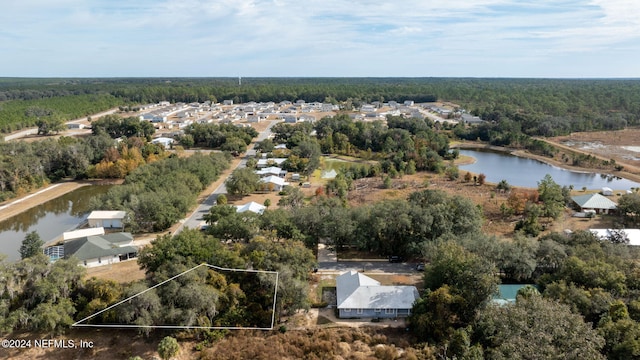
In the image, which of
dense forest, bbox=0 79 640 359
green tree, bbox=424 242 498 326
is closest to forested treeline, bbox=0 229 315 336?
dense forest, bbox=0 79 640 359

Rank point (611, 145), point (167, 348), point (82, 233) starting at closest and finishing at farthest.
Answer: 1. point (167, 348)
2. point (82, 233)
3. point (611, 145)

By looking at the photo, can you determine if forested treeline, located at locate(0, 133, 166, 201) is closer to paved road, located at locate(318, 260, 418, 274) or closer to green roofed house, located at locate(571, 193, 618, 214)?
paved road, located at locate(318, 260, 418, 274)

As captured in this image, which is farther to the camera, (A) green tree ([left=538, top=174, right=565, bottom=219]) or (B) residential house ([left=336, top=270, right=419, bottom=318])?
(A) green tree ([left=538, top=174, right=565, bottom=219])

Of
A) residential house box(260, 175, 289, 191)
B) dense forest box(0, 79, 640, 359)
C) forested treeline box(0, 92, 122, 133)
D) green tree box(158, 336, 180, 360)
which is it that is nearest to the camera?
dense forest box(0, 79, 640, 359)

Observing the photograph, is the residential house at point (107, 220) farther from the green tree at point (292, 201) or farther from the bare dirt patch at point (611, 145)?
the bare dirt patch at point (611, 145)

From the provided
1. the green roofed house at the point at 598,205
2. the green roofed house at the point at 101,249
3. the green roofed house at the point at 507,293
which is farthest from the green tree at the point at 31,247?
the green roofed house at the point at 598,205

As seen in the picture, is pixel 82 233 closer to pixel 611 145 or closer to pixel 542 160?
pixel 542 160

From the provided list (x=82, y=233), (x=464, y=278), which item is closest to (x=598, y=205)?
(x=464, y=278)

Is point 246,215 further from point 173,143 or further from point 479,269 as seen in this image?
point 173,143
